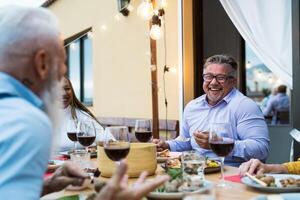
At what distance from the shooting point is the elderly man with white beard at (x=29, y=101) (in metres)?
0.91

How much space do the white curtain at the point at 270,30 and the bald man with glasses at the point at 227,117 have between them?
21.0 inches

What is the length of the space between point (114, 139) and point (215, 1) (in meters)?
3.05

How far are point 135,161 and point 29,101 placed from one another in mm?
820

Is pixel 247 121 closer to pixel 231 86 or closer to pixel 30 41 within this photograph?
pixel 231 86

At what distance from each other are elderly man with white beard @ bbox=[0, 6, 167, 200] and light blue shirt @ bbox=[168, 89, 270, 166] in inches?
57.6

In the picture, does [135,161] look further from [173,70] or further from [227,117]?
[173,70]

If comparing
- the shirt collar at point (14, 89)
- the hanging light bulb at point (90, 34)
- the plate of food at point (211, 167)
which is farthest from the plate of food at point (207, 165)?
the hanging light bulb at point (90, 34)

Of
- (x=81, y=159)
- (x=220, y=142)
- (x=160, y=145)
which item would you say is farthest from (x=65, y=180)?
(x=160, y=145)

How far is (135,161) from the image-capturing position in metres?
1.79

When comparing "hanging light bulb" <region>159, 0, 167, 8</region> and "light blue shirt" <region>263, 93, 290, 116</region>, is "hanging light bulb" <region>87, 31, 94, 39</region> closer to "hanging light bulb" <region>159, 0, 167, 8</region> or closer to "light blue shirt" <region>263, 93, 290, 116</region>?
"hanging light bulb" <region>159, 0, 167, 8</region>

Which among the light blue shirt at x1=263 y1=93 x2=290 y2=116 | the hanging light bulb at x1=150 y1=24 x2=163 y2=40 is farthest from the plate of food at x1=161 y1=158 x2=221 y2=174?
the light blue shirt at x1=263 y1=93 x2=290 y2=116

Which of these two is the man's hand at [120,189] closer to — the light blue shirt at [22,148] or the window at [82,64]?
the light blue shirt at [22,148]

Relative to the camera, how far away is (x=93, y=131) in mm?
2186

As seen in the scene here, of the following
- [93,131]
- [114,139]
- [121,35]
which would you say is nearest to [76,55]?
[121,35]
